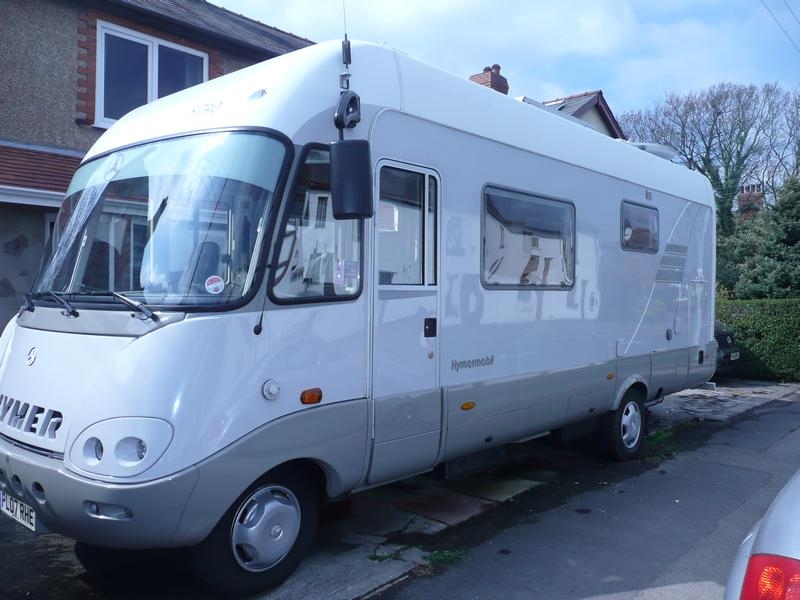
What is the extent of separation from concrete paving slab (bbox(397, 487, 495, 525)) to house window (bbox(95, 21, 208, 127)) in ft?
24.5

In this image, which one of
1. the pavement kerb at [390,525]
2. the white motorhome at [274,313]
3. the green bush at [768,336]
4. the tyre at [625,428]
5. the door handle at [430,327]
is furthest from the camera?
the green bush at [768,336]

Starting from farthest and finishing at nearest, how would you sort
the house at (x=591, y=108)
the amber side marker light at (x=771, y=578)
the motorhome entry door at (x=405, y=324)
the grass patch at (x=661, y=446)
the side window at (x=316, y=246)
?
1. the house at (x=591, y=108)
2. the grass patch at (x=661, y=446)
3. the motorhome entry door at (x=405, y=324)
4. the side window at (x=316, y=246)
5. the amber side marker light at (x=771, y=578)

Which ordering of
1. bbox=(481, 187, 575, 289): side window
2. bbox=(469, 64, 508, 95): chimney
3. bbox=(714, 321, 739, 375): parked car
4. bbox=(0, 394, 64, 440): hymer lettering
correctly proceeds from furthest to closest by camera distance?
bbox=(469, 64, 508, 95): chimney → bbox=(714, 321, 739, 375): parked car → bbox=(481, 187, 575, 289): side window → bbox=(0, 394, 64, 440): hymer lettering

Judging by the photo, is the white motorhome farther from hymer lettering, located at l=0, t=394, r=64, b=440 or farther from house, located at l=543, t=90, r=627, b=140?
house, located at l=543, t=90, r=627, b=140

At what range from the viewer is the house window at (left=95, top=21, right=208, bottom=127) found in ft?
33.8

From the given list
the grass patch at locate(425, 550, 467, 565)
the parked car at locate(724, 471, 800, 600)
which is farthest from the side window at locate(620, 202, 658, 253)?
the parked car at locate(724, 471, 800, 600)

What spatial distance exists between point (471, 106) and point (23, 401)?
354 centimetres

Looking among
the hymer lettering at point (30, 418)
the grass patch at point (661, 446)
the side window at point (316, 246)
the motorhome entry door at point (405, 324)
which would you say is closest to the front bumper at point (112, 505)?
the hymer lettering at point (30, 418)

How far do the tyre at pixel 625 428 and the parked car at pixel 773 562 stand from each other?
4.55m

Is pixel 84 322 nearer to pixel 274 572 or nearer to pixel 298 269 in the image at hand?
pixel 298 269

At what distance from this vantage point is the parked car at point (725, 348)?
41.8 ft

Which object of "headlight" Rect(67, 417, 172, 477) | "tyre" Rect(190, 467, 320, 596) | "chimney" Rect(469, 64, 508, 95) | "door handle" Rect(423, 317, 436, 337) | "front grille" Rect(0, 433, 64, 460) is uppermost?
"chimney" Rect(469, 64, 508, 95)

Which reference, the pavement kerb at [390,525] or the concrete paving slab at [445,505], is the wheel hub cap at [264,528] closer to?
the pavement kerb at [390,525]

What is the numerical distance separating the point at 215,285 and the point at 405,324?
1.35 m
